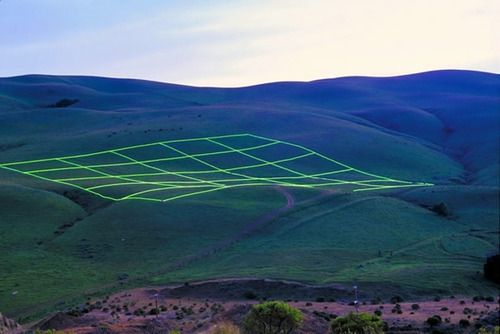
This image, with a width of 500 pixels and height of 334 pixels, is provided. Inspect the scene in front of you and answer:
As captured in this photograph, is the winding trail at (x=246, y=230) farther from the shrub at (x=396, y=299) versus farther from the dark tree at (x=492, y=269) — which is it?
the dark tree at (x=492, y=269)

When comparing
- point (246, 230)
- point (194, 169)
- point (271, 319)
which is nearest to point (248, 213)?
point (246, 230)

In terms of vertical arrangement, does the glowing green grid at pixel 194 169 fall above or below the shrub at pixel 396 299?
above

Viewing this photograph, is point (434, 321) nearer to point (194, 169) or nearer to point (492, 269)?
point (492, 269)

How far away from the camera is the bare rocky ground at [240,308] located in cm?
3281

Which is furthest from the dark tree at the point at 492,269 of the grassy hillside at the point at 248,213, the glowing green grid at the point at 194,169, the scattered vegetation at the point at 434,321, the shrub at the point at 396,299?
the glowing green grid at the point at 194,169

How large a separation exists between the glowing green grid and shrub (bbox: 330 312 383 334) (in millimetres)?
41646

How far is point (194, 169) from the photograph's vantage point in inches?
3322

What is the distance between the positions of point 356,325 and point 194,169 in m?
57.9

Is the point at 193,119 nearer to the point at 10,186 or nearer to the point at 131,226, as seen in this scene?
the point at 10,186

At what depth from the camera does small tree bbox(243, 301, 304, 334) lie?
28891 millimetres

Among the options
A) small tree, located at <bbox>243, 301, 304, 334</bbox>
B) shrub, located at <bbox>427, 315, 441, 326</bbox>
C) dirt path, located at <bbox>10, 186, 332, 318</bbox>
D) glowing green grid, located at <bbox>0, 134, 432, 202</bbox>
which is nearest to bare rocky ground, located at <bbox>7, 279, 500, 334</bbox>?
shrub, located at <bbox>427, 315, 441, 326</bbox>

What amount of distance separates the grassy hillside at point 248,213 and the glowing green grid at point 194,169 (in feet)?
1.67

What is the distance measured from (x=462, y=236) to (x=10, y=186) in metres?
43.0

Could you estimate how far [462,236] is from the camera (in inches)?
2152
